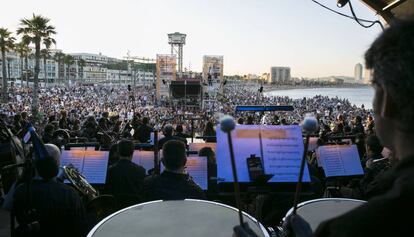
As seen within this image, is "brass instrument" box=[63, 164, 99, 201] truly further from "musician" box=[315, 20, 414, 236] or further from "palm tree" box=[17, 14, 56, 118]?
"palm tree" box=[17, 14, 56, 118]

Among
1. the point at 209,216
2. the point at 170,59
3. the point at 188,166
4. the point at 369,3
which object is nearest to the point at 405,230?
the point at 209,216

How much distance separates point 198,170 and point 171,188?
1.52m

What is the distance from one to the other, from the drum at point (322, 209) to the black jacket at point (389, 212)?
63.9 inches

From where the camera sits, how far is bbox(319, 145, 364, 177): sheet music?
5375mm

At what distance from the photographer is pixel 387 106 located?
111 centimetres

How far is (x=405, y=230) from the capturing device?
37.2 inches

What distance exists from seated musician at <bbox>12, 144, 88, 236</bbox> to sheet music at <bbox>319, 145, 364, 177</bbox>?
11.5 ft

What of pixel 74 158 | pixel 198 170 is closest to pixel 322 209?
pixel 198 170

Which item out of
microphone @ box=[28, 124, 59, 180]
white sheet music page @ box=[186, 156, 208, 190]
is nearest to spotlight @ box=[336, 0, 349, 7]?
white sheet music page @ box=[186, 156, 208, 190]

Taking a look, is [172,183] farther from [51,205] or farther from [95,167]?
[95,167]

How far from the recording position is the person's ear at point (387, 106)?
109 cm

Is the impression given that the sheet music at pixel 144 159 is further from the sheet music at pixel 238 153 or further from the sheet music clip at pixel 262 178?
the sheet music clip at pixel 262 178

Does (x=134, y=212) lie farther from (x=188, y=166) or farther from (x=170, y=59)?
(x=170, y=59)

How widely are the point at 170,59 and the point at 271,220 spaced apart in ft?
145
